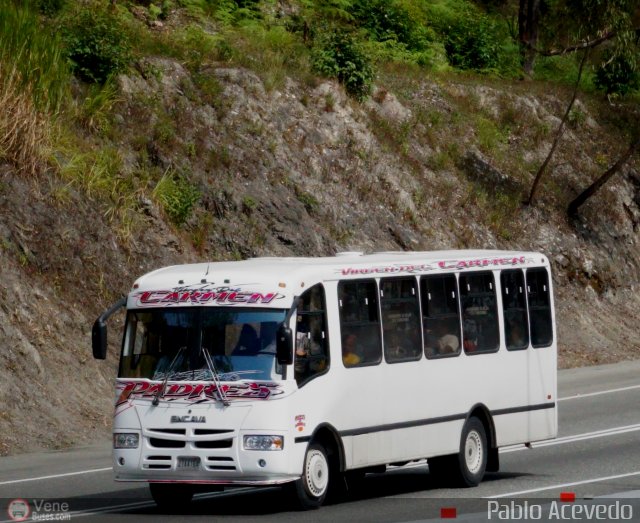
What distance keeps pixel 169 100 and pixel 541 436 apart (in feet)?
49.4

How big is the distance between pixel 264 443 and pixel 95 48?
54.5ft

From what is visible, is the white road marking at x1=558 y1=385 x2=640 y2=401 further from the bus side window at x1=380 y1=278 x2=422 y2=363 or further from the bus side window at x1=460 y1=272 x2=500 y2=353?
the bus side window at x1=380 y1=278 x2=422 y2=363

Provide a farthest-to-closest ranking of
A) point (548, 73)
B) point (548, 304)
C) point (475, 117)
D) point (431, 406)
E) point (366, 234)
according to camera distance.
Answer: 1. point (548, 73)
2. point (475, 117)
3. point (366, 234)
4. point (548, 304)
5. point (431, 406)

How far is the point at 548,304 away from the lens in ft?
55.3

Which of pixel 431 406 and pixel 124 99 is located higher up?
pixel 124 99

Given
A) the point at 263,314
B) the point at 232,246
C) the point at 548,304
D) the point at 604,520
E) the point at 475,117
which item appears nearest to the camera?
the point at 604,520

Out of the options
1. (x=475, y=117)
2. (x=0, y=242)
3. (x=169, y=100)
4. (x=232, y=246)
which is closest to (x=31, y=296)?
(x=0, y=242)

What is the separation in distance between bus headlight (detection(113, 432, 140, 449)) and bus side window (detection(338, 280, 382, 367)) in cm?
231

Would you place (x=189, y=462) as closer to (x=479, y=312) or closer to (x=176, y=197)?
(x=479, y=312)

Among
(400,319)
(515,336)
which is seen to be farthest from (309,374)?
(515,336)

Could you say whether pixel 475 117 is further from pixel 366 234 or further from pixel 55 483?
pixel 55 483

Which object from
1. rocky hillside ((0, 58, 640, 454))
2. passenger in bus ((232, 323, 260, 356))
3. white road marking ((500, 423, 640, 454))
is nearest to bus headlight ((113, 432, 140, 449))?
passenger in bus ((232, 323, 260, 356))

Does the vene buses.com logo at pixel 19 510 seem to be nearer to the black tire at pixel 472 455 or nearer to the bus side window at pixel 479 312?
the black tire at pixel 472 455

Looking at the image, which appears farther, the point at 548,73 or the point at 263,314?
the point at 548,73
